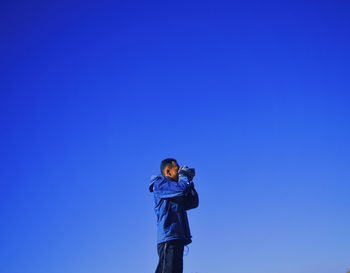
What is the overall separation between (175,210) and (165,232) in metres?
0.50

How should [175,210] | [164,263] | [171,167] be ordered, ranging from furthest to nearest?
[171,167]
[175,210]
[164,263]

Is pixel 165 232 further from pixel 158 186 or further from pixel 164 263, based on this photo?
pixel 158 186

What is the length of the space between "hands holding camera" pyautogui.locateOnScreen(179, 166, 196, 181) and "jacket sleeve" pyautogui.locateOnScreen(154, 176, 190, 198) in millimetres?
97

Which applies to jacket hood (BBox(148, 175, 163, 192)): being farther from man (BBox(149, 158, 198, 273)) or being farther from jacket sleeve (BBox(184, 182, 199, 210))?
jacket sleeve (BBox(184, 182, 199, 210))

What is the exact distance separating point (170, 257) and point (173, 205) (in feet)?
3.12

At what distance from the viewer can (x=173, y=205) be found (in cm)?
613

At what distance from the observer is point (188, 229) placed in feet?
20.0

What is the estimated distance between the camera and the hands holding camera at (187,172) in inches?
251

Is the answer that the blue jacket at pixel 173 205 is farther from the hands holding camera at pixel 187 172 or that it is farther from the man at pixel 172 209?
the hands holding camera at pixel 187 172

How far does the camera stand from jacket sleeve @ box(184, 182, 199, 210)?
6.23 meters

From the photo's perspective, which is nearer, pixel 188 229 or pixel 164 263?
pixel 164 263

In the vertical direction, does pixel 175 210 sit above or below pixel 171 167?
below

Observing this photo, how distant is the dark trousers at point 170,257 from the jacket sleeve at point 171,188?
2.81ft

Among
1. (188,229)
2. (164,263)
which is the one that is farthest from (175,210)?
(164,263)
